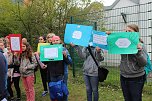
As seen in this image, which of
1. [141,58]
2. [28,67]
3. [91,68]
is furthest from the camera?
[28,67]

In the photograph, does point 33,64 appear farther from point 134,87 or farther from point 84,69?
point 134,87

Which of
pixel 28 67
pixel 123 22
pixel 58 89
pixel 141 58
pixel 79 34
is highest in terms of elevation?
pixel 123 22

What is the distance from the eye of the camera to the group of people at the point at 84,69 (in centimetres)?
491

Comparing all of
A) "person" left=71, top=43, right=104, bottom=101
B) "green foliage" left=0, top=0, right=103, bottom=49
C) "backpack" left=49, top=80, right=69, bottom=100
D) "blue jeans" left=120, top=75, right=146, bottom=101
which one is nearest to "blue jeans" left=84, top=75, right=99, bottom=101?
"person" left=71, top=43, right=104, bottom=101

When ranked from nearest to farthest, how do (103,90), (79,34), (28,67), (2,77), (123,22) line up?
(2,77) → (79,34) → (28,67) → (123,22) → (103,90)

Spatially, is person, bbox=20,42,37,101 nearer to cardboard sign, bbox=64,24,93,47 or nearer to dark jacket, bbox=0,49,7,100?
cardboard sign, bbox=64,24,93,47

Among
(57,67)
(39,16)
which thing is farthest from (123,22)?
(39,16)

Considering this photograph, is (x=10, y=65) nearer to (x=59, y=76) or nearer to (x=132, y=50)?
(x=59, y=76)

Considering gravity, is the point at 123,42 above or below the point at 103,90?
above

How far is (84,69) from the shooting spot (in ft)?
21.0

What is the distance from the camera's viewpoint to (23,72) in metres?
7.26

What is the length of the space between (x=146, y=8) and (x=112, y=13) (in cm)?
116

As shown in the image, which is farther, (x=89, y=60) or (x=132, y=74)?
(x=89, y=60)

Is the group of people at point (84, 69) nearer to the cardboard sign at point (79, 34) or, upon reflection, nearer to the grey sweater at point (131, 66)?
the grey sweater at point (131, 66)
